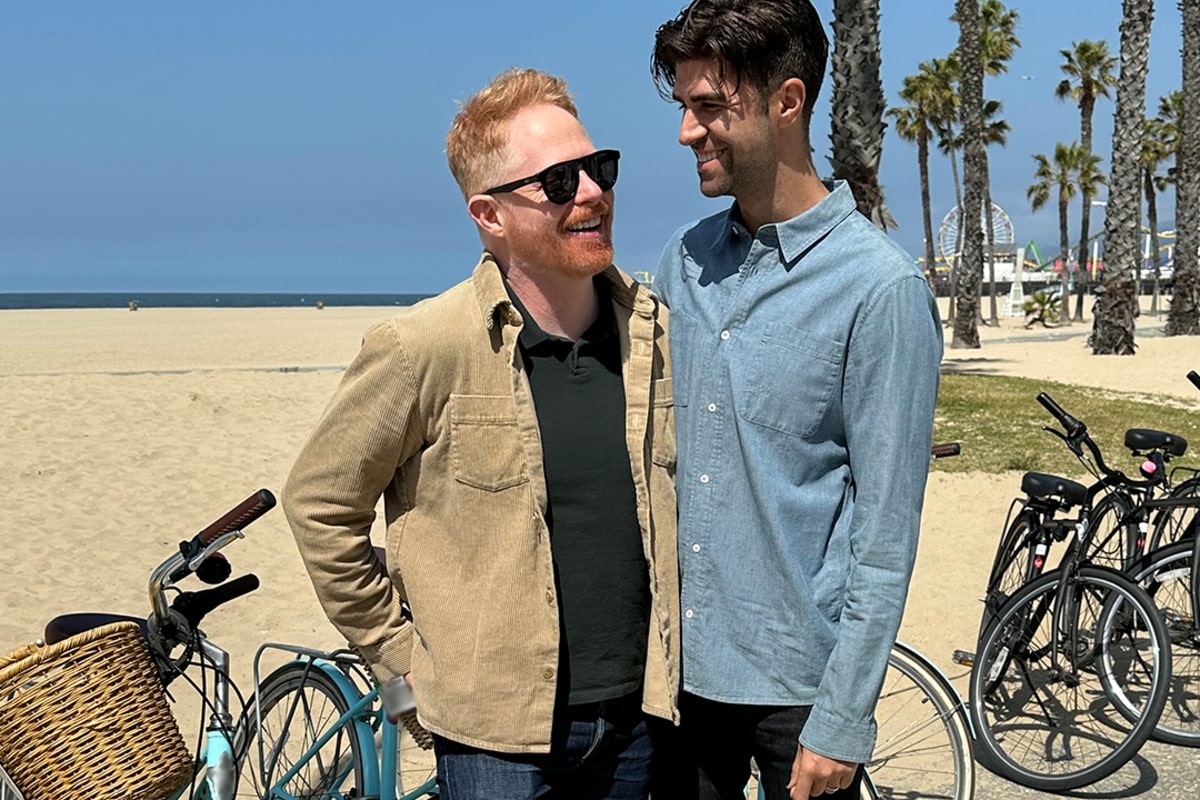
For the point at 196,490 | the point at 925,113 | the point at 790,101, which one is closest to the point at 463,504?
the point at 790,101

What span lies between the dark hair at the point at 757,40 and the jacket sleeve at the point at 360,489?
80 cm

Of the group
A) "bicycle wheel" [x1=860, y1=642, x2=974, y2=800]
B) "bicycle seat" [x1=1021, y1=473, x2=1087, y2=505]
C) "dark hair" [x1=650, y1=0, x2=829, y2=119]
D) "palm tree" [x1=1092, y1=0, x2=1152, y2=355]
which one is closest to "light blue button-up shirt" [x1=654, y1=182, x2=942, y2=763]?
"dark hair" [x1=650, y1=0, x2=829, y2=119]

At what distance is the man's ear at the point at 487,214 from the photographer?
2275mm

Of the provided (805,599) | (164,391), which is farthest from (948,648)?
(164,391)

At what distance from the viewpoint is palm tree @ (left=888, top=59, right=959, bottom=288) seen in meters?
51.2

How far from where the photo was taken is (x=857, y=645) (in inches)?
86.4

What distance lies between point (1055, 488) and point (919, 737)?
1.56 metres

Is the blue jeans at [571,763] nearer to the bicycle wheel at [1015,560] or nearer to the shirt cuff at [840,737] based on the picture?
the shirt cuff at [840,737]

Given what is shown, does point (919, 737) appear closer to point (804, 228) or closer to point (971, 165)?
point (804, 228)

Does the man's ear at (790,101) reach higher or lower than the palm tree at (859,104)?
lower

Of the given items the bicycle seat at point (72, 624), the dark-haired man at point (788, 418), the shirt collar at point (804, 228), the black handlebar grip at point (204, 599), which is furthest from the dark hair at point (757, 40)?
the bicycle seat at point (72, 624)

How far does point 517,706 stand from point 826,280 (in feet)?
3.26

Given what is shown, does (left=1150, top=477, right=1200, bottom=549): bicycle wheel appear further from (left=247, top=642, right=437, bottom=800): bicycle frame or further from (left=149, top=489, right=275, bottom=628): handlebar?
(left=149, top=489, right=275, bottom=628): handlebar

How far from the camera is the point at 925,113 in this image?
5291 centimetres
